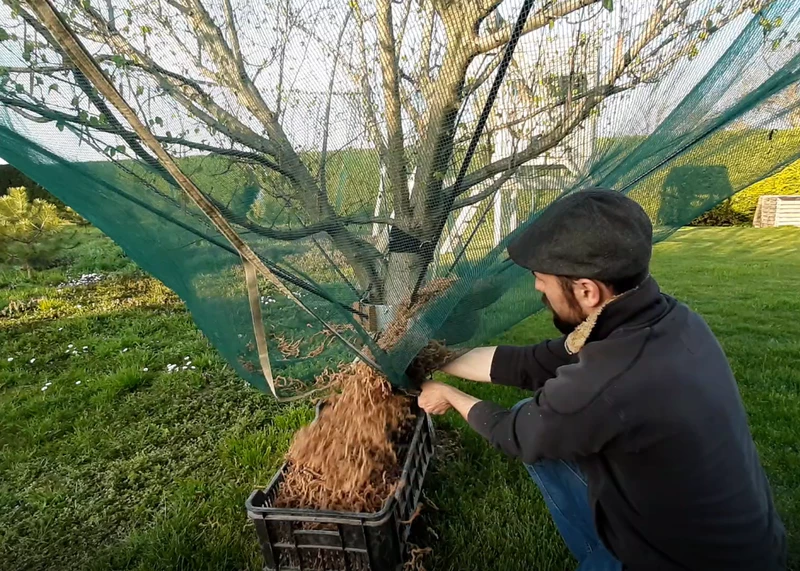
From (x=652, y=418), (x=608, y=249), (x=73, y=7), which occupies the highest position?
(x=73, y=7)

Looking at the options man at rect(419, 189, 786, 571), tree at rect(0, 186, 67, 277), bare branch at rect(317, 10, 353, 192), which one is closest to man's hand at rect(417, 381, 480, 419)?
man at rect(419, 189, 786, 571)

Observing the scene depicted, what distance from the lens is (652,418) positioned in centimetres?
139

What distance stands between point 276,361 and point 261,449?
1168 mm

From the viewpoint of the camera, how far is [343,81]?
1513 mm

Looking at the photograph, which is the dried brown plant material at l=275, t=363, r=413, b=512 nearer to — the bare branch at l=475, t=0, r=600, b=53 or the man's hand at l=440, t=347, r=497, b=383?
the man's hand at l=440, t=347, r=497, b=383

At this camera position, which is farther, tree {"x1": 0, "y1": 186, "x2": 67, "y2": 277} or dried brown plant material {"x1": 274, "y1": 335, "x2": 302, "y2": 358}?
tree {"x1": 0, "y1": 186, "x2": 67, "y2": 277}

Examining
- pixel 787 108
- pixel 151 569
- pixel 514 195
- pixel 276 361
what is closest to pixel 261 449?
pixel 151 569

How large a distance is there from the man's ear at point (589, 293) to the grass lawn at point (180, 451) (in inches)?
46.9

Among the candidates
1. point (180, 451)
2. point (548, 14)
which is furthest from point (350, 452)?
point (548, 14)

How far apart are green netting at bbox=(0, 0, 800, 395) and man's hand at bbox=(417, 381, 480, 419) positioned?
16 cm

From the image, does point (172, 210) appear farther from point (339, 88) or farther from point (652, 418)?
point (652, 418)

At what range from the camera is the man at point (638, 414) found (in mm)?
1401

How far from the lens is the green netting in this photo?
4.80 ft

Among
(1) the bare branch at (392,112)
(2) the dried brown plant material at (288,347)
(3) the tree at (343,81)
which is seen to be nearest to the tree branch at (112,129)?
(3) the tree at (343,81)
